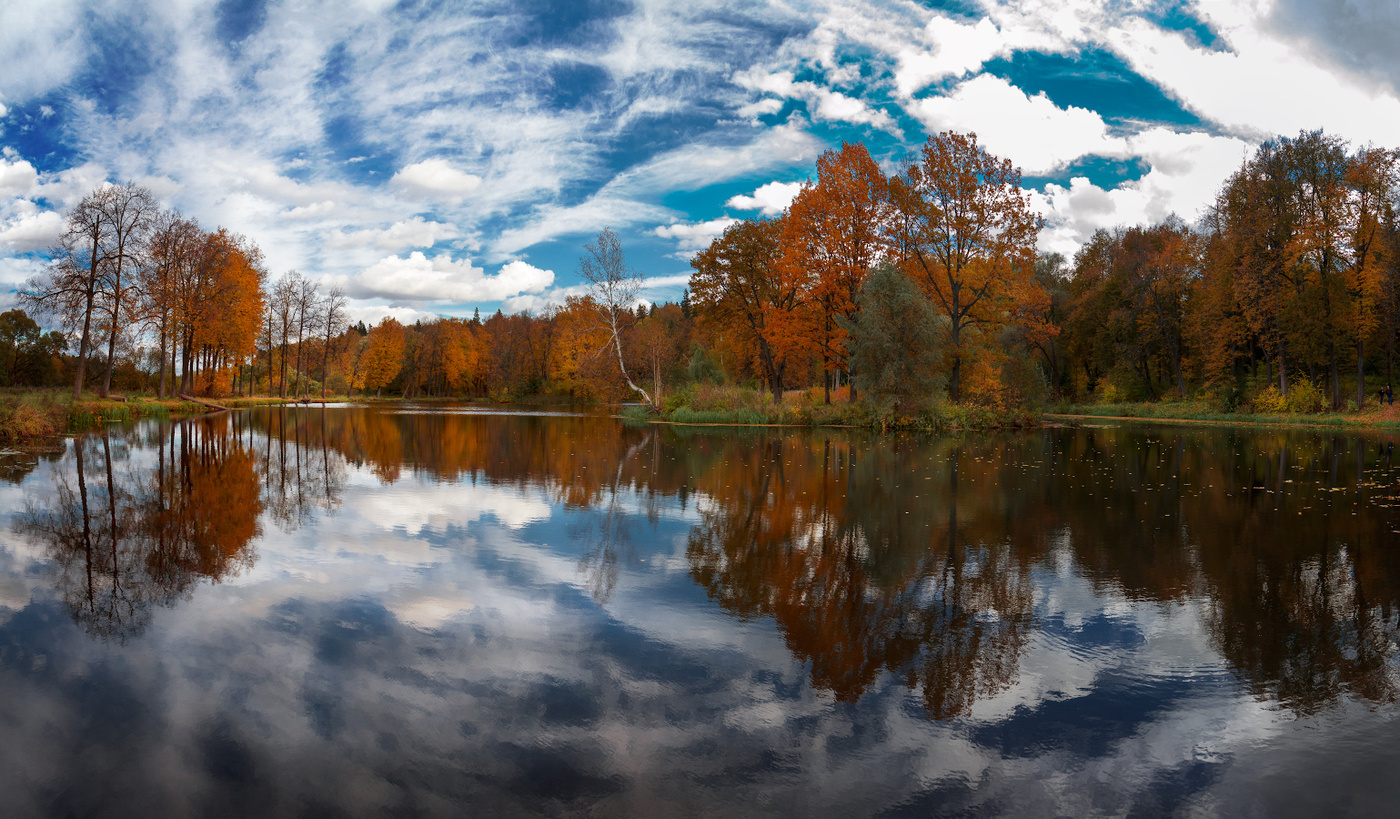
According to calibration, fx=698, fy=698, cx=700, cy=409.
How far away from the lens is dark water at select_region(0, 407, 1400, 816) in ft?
11.4

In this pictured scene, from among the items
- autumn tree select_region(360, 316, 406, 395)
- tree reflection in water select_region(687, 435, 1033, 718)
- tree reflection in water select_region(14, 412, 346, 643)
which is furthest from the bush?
autumn tree select_region(360, 316, 406, 395)

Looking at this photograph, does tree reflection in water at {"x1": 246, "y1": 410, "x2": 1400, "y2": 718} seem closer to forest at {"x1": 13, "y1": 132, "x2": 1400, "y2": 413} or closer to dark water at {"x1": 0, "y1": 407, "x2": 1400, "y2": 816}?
dark water at {"x1": 0, "y1": 407, "x2": 1400, "y2": 816}

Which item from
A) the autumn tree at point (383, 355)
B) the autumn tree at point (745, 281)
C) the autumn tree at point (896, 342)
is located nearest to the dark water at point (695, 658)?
the autumn tree at point (896, 342)

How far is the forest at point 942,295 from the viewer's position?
32.2 meters

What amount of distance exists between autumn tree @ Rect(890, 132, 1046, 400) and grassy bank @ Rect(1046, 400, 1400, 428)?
57.0 ft

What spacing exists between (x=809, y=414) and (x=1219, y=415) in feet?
91.2

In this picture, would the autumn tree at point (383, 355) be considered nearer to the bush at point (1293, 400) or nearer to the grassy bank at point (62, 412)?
the grassy bank at point (62, 412)

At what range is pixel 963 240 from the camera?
107 feet

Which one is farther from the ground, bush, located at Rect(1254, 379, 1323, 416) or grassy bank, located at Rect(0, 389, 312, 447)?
bush, located at Rect(1254, 379, 1323, 416)

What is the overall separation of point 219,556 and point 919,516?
9104mm

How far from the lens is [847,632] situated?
5500 mm

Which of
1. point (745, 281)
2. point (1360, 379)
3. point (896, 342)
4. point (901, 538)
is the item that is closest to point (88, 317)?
point (745, 281)

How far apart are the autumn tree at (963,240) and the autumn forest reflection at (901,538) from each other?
47.2ft

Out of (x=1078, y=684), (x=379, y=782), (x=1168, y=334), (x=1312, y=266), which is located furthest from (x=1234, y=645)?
(x=1168, y=334)
